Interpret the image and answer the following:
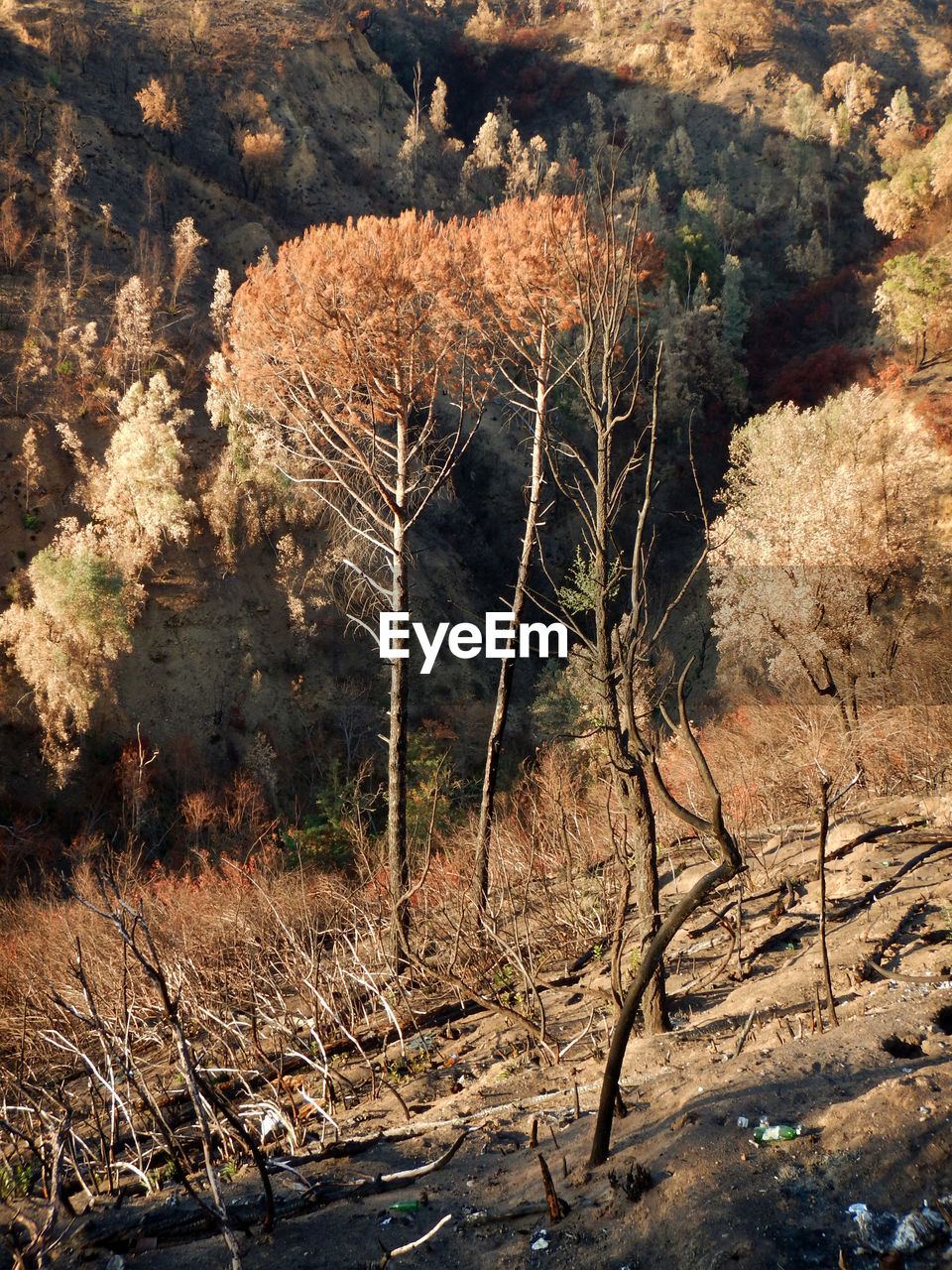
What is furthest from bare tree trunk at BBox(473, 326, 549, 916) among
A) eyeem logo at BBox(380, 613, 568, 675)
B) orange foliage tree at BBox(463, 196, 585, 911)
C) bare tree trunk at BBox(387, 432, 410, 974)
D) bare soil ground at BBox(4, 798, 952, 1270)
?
eyeem logo at BBox(380, 613, 568, 675)

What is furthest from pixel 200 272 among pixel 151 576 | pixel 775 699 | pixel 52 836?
pixel 775 699

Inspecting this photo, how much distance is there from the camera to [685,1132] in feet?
12.5

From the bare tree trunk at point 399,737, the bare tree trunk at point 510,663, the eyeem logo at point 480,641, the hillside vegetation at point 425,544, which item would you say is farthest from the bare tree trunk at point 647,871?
the eyeem logo at point 480,641

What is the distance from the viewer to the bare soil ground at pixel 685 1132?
10.3 feet

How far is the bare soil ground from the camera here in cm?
315

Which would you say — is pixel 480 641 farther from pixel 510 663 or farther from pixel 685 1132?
pixel 685 1132

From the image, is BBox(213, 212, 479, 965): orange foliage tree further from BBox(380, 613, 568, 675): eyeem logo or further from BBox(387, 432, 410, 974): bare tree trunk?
BBox(380, 613, 568, 675): eyeem logo

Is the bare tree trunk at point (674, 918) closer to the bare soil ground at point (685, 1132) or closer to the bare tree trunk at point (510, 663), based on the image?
the bare soil ground at point (685, 1132)

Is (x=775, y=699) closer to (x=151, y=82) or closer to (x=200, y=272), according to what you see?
(x=200, y=272)

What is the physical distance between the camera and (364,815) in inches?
837

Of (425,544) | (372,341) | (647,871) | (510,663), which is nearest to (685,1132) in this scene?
(647,871)

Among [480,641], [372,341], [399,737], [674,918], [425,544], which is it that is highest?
[425,544]

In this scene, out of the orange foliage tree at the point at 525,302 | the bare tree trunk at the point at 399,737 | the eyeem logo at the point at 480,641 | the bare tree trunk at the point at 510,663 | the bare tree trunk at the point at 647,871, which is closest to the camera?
the bare tree trunk at the point at 647,871

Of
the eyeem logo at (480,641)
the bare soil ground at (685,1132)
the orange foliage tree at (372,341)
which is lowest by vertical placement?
the bare soil ground at (685,1132)
